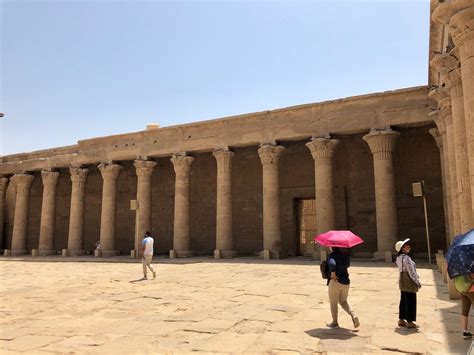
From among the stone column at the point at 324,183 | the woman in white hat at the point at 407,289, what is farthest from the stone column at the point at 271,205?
the woman in white hat at the point at 407,289

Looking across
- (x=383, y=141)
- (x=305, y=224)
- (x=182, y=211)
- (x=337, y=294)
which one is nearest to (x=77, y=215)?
(x=182, y=211)

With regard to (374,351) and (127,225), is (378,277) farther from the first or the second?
(127,225)

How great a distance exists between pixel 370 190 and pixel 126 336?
48.4 feet

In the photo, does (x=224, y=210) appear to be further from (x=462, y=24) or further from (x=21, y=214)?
(x=21, y=214)

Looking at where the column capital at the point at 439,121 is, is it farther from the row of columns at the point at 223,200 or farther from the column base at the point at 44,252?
the column base at the point at 44,252

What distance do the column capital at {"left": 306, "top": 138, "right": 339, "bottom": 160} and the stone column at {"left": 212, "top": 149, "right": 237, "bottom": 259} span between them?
3906mm

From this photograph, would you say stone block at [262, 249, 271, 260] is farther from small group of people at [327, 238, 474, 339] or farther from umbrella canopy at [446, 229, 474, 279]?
umbrella canopy at [446, 229, 474, 279]

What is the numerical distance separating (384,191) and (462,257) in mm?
10907

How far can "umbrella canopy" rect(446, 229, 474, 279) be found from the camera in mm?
4551

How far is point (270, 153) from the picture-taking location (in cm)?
1738

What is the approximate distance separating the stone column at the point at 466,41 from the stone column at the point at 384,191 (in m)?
8.08

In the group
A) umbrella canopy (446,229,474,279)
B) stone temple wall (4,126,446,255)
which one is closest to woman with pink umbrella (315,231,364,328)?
umbrella canopy (446,229,474,279)

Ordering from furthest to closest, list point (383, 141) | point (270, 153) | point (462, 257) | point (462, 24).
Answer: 1. point (270, 153)
2. point (383, 141)
3. point (462, 24)
4. point (462, 257)

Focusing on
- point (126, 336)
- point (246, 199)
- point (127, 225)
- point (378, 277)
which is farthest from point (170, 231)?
point (126, 336)
